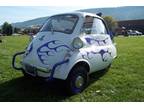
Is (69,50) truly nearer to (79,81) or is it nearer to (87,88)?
(79,81)

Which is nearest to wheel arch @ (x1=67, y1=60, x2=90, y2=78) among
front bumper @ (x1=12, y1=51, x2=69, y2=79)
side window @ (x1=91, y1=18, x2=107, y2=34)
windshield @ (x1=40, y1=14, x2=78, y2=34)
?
front bumper @ (x1=12, y1=51, x2=69, y2=79)

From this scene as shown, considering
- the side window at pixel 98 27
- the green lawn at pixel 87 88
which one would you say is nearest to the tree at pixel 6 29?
the green lawn at pixel 87 88

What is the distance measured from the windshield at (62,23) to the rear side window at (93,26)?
→ 0.36 meters

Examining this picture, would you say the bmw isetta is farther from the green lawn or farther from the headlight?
the green lawn

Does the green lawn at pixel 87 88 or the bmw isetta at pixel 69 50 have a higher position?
the bmw isetta at pixel 69 50

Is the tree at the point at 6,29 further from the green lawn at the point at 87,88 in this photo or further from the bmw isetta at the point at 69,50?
the bmw isetta at the point at 69,50

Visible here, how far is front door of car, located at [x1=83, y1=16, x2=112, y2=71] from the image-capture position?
27.4 feet

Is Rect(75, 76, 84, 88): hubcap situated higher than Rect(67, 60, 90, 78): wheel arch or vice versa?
Rect(67, 60, 90, 78): wheel arch

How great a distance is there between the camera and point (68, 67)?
24.0ft

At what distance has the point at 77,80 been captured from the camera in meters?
7.62

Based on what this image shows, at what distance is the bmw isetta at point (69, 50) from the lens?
24.3 feet

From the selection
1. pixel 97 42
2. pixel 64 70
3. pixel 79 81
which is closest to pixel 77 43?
pixel 64 70
